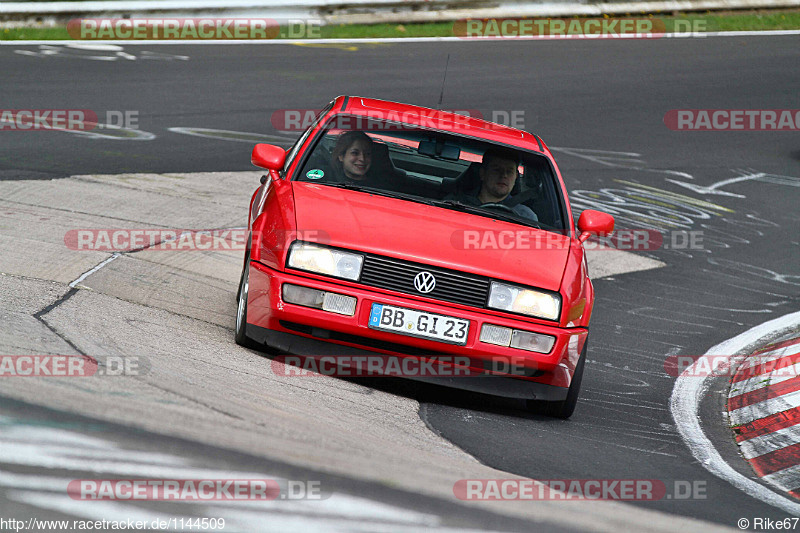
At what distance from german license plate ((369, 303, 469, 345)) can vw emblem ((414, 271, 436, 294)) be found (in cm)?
12

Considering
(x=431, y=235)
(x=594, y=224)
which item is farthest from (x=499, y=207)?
(x=431, y=235)

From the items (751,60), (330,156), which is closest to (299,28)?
(751,60)

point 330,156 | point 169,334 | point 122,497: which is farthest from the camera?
point 330,156

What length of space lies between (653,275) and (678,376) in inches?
110

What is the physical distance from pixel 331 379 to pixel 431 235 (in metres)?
0.96

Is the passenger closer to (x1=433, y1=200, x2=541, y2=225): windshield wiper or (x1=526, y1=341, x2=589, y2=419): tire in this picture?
(x1=433, y1=200, x2=541, y2=225): windshield wiper

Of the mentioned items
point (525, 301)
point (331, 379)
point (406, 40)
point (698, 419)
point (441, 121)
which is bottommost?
point (698, 419)

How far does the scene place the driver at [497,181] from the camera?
20.7 feet

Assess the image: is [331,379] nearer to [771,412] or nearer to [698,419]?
[698,419]

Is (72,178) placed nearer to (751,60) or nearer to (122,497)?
(122,497)

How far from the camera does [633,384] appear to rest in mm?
7004

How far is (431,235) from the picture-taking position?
18.4 ft

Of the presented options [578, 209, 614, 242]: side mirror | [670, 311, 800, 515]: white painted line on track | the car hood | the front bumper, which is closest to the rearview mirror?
the car hood

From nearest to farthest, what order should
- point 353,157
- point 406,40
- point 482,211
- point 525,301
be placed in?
1. point 525,301
2. point 482,211
3. point 353,157
4. point 406,40
